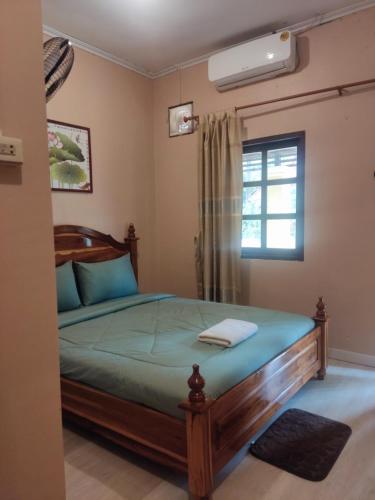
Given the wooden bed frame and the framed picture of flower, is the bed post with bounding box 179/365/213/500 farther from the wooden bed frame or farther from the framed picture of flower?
the framed picture of flower

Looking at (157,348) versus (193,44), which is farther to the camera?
(193,44)

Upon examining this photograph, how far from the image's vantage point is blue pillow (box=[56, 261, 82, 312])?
288 centimetres

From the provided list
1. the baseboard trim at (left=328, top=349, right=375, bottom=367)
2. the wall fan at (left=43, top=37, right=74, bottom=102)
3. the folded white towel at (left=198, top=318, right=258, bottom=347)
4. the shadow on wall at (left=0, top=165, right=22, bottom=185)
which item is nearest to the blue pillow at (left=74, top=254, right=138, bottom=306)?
the folded white towel at (left=198, top=318, right=258, bottom=347)

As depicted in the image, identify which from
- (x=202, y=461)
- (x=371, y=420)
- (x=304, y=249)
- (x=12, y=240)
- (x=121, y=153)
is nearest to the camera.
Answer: (x=12, y=240)

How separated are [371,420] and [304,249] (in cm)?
151

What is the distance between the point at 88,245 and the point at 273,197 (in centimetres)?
184

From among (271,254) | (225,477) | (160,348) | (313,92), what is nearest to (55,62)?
(160,348)

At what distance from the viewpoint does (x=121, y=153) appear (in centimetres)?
389

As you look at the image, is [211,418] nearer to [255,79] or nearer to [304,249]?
[304,249]

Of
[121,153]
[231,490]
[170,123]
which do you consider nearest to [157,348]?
[231,490]

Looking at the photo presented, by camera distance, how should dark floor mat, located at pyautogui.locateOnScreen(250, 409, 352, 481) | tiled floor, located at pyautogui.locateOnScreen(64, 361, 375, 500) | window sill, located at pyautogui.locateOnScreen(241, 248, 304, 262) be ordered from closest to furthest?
tiled floor, located at pyautogui.locateOnScreen(64, 361, 375, 500)
dark floor mat, located at pyautogui.locateOnScreen(250, 409, 352, 481)
window sill, located at pyautogui.locateOnScreen(241, 248, 304, 262)

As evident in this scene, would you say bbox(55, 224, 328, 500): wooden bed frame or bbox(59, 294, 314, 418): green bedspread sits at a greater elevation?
bbox(59, 294, 314, 418): green bedspread

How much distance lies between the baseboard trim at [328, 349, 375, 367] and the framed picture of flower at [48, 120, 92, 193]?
2740mm

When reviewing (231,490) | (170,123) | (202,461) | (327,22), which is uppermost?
(327,22)
